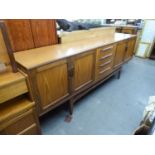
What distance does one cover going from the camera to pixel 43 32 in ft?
4.90

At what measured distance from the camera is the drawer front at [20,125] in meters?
1.03

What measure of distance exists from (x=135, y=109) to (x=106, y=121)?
0.51 metres

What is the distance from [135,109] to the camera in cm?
179

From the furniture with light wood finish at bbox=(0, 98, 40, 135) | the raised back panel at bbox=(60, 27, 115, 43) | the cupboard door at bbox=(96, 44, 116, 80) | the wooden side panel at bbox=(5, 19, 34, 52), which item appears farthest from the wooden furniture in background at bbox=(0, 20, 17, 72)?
the cupboard door at bbox=(96, 44, 116, 80)

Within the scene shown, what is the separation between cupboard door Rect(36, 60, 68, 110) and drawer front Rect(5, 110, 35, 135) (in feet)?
0.53

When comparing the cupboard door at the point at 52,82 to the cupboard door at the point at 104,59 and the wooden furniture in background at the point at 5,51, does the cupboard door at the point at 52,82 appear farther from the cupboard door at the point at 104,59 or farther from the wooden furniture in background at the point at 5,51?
the cupboard door at the point at 104,59

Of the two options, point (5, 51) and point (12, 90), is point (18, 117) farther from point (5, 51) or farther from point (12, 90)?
point (5, 51)

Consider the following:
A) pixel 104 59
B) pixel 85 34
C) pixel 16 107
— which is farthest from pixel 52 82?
pixel 85 34

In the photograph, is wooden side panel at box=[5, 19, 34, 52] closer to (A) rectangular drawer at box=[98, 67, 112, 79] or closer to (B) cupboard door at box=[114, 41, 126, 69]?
(A) rectangular drawer at box=[98, 67, 112, 79]

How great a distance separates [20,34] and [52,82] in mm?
635

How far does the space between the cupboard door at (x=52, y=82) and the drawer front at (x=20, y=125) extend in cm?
16

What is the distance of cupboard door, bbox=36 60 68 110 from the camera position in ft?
3.69
